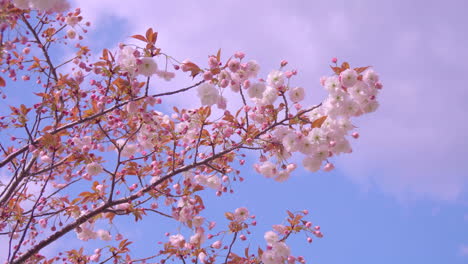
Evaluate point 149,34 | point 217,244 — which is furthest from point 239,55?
point 217,244

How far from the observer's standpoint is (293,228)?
3.58m

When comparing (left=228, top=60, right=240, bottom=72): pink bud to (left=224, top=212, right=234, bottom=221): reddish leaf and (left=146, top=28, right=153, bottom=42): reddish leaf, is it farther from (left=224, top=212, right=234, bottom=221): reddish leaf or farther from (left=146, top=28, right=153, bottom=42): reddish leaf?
(left=224, top=212, right=234, bottom=221): reddish leaf

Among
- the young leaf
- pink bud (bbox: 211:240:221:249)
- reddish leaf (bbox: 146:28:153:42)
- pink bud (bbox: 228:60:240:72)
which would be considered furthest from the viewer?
pink bud (bbox: 211:240:221:249)

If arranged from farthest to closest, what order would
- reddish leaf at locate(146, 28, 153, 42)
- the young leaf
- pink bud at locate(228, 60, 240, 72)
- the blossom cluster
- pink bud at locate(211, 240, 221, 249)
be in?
pink bud at locate(211, 240, 221, 249), pink bud at locate(228, 60, 240, 72), the young leaf, reddish leaf at locate(146, 28, 153, 42), the blossom cluster

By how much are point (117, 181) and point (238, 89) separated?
1386mm

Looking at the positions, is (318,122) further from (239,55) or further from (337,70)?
(239,55)

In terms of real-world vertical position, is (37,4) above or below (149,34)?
above

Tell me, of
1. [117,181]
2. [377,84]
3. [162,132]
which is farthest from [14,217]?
[377,84]

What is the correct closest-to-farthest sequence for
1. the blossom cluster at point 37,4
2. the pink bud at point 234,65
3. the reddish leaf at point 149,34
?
the blossom cluster at point 37,4, the reddish leaf at point 149,34, the pink bud at point 234,65

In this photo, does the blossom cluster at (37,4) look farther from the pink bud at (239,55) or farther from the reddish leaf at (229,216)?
the reddish leaf at (229,216)

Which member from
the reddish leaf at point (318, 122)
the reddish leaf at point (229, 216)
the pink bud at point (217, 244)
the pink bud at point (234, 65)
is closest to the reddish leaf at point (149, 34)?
the pink bud at point (234, 65)

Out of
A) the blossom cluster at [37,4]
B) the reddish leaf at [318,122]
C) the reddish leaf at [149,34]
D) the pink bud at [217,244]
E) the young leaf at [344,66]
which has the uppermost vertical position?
the blossom cluster at [37,4]

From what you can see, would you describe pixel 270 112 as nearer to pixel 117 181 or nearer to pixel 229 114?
pixel 229 114

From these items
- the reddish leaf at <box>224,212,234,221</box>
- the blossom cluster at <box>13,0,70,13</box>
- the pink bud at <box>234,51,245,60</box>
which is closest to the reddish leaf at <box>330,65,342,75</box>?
the pink bud at <box>234,51,245,60</box>
